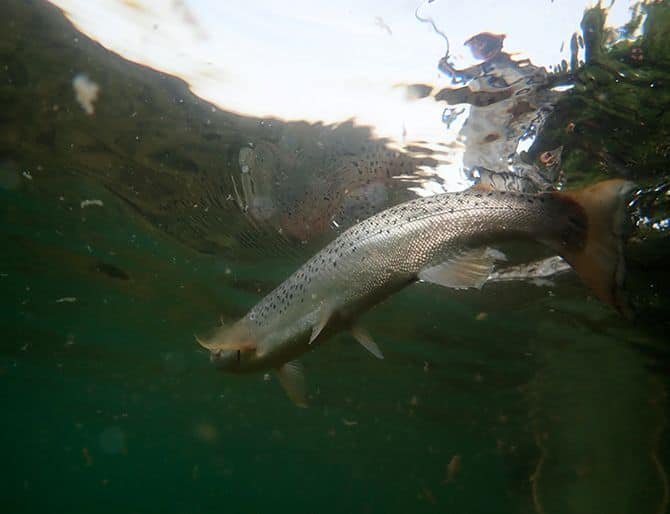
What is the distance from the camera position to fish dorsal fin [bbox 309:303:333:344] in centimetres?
326

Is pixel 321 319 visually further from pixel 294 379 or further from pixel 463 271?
pixel 294 379

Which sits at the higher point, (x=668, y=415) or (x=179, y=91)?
(x=179, y=91)

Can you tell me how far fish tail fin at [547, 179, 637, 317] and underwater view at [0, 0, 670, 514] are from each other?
12mm

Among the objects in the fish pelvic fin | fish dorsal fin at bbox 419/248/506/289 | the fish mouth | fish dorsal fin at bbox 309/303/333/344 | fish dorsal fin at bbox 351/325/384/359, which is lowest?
the fish mouth

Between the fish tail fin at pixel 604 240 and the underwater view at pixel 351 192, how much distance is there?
0.01 meters

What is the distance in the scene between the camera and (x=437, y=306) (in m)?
17.2

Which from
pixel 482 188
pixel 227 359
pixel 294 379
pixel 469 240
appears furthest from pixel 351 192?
pixel 469 240

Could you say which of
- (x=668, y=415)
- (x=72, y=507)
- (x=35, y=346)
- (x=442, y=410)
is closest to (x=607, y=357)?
(x=668, y=415)

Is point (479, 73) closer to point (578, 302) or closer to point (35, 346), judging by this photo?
point (578, 302)

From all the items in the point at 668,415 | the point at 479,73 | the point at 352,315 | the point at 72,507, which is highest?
the point at 479,73

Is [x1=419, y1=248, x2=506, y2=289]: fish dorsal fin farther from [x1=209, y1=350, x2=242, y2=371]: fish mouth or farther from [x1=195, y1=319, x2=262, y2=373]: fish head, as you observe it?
[x1=209, y1=350, x2=242, y2=371]: fish mouth

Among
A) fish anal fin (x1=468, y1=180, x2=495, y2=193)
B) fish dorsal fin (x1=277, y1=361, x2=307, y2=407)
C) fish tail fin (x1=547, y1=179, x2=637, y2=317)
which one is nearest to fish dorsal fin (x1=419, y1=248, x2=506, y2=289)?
fish anal fin (x1=468, y1=180, x2=495, y2=193)

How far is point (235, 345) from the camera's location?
3.61m

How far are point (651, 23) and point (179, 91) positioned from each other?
7378 millimetres
